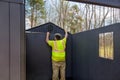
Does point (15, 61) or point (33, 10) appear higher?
point (33, 10)

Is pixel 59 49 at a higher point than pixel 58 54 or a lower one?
higher

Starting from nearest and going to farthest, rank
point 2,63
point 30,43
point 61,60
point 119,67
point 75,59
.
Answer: point 2,63
point 119,67
point 61,60
point 30,43
point 75,59

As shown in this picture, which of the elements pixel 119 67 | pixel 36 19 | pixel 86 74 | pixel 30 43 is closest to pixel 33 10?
Answer: pixel 36 19

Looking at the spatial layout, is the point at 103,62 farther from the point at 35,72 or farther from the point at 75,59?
the point at 35,72

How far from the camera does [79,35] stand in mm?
5258

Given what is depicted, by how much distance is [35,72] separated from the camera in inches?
204

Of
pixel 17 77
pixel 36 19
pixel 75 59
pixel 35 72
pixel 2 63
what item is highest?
pixel 36 19

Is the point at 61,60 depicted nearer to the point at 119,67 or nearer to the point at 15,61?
the point at 119,67

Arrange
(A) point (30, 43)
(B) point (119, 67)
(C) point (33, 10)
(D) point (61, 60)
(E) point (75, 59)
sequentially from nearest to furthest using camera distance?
(B) point (119, 67) → (D) point (61, 60) → (A) point (30, 43) → (E) point (75, 59) → (C) point (33, 10)

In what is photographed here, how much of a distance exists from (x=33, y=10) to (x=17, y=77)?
11689mm

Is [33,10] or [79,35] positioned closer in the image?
[79,35]

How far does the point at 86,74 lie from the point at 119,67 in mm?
1496

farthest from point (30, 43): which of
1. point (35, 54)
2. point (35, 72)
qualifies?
point (35, 72)

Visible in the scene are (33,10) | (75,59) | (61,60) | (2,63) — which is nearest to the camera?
(2,63)
